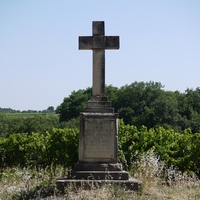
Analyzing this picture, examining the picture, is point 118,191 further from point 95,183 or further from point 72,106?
point 72,106

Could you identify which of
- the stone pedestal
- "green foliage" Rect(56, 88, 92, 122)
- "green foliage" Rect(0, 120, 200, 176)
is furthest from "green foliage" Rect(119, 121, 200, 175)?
"green foliage" Rect(56, 88, 92, 122)

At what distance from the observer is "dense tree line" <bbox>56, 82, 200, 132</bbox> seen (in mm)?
47344

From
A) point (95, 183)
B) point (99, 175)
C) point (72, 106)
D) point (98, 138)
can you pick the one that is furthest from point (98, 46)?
point (72, 106)

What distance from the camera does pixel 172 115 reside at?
48.3 meters

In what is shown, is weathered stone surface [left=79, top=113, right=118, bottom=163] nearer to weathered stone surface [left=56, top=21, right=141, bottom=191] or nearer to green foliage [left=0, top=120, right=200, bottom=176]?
weathered stone surface [left=56, top=21, right=141, bottom=191]

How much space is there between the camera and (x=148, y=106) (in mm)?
52906

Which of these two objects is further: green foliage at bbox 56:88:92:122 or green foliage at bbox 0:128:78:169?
green foliage at bbox 56:88:92:122

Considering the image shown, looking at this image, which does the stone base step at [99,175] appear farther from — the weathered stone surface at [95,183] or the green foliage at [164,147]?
the green foliage at [164,147]

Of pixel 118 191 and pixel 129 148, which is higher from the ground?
pixel 129 148

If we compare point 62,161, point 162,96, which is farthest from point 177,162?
point 162,96

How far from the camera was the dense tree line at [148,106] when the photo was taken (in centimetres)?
4734

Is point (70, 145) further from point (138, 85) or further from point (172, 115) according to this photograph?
point (138, 85)

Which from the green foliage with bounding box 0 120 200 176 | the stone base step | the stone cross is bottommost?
the stone base step

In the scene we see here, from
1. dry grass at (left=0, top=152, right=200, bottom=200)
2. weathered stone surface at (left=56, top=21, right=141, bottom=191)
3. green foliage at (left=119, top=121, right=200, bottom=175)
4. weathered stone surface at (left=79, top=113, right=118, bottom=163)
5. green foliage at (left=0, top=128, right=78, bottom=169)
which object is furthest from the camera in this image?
green foliage at (left=0, top=128, right=78, bottom=169)
